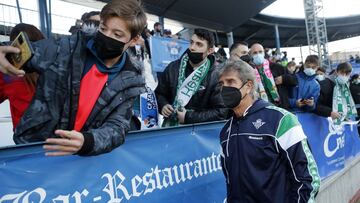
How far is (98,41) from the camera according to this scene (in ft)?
5.91

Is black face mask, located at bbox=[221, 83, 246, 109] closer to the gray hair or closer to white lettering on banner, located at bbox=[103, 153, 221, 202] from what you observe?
the gray hair

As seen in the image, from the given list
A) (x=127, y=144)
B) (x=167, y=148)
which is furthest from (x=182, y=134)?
(x=127, y=144)

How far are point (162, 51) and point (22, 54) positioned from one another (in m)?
5.31

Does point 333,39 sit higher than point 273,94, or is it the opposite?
point 333,39

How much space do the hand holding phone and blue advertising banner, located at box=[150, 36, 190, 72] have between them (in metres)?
4.95

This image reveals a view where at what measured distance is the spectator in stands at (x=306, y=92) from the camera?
188 inches

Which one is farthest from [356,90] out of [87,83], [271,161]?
[87,83]

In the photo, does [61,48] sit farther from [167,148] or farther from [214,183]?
[214,183]

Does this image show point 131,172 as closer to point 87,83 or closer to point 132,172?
point 132,172

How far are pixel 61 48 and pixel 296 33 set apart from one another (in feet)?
112

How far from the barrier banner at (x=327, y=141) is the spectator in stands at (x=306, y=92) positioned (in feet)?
0.44

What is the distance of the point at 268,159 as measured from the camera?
2.28m

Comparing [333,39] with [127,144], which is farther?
[333,39]

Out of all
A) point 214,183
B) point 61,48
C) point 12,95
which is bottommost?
point 214,183
